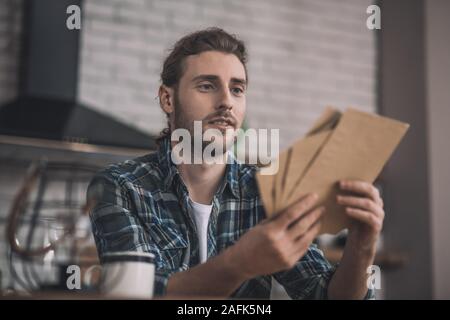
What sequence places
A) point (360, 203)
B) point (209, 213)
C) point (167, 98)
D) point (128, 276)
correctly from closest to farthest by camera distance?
point (128, 276)
point (360, 203)
point (209, 213)
point (167, 98)

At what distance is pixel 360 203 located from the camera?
97 cm

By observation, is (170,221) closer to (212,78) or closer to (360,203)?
(212,78)

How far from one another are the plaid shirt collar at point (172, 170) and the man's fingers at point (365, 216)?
0.37 metres

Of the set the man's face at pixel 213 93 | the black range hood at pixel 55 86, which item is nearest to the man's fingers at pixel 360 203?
the man's face at pixel 213 93

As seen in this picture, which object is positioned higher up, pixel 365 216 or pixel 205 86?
pixel 205 86

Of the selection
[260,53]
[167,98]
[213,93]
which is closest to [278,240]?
[213,93]

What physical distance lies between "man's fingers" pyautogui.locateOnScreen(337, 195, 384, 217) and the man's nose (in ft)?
1.20

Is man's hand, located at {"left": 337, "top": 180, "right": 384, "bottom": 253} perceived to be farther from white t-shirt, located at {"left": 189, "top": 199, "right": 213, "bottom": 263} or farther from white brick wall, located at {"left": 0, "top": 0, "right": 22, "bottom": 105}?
white brick wall, located at {"left": 0, "top": 0, "right": 22, "bottom": 105}

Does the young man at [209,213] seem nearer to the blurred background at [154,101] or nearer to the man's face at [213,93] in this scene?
the man's face at [213,93]

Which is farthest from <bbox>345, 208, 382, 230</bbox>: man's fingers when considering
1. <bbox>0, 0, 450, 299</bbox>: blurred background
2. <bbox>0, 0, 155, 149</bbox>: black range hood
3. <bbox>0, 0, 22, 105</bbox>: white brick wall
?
<bbox>0, 0, 22, 105</bbox>: white brick wall

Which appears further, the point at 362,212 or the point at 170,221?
the point at 170,221

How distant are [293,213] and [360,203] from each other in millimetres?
118

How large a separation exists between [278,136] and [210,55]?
7.41 feet

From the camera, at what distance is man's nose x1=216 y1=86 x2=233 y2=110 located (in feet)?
4.13
